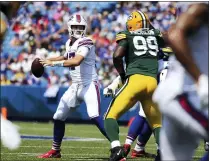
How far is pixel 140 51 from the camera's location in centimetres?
665

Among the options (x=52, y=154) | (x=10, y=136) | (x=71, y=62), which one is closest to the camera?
(x=10, y=136)

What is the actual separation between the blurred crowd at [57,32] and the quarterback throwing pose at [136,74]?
7778 millimetres

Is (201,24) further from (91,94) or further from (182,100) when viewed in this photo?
(91,94)

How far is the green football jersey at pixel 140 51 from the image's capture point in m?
6.60

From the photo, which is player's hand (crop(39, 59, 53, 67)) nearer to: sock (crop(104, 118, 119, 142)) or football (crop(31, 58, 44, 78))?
football (crop(31, 58, 44, 78))

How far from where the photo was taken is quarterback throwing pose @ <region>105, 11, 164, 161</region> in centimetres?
640

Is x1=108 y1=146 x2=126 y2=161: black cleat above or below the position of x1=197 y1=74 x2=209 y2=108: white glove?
below

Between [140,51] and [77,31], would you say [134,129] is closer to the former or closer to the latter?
[140,51]

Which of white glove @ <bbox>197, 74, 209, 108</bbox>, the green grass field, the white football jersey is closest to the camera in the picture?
white glove @ <bbox>197, 74, 209, 108</bbox>

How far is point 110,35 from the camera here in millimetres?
15703

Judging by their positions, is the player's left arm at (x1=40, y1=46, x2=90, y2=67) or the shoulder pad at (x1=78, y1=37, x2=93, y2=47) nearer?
the player's left arm at (x1=40, y1=46, x2=90, y2=67)

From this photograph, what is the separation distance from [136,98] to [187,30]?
3369 millimetres

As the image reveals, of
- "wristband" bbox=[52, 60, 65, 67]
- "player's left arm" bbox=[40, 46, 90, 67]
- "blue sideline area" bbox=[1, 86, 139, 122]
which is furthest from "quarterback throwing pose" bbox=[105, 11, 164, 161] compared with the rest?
"blue sideline area" bbox=[1, 86, 139, 122]

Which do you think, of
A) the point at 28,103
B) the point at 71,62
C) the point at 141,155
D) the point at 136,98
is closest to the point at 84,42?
the point at 71,62
